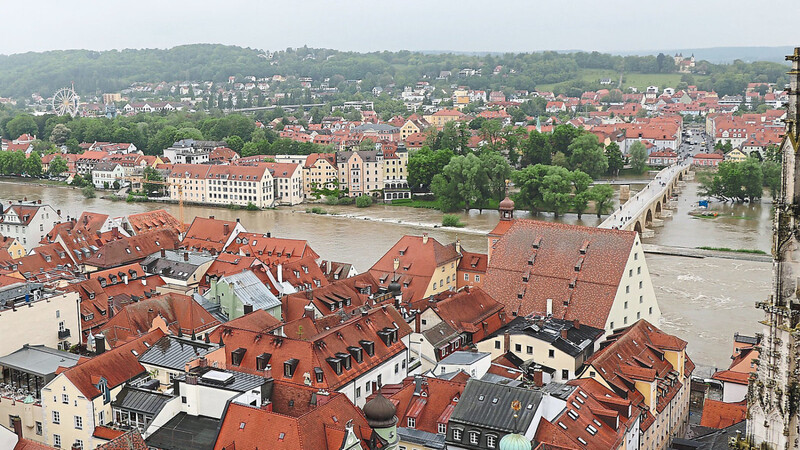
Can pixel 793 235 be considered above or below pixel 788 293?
above

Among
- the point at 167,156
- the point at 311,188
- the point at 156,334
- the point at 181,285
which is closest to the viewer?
the point at 156,334

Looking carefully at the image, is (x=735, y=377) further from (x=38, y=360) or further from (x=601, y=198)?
(x=601, y=198)

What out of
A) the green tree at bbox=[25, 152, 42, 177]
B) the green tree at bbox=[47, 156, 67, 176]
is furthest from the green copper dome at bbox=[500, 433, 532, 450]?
the green tree at bbox=[25, 152, 42, 177]

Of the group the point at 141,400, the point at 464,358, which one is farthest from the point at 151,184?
the point at 141,400

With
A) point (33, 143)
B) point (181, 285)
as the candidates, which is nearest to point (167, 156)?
point (33, 143)

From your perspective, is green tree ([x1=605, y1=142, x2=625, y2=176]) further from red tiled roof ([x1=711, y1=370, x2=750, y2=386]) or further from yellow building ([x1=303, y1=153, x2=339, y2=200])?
red tiled roof ([x1=711, y1=370, x2=750, y2=386])

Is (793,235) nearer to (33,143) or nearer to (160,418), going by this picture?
(160,418)

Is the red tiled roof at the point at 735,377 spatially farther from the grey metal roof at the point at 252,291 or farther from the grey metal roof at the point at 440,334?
the grey metal roof at the point at 252,291
